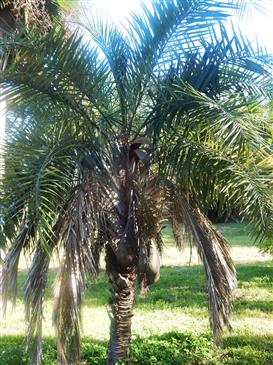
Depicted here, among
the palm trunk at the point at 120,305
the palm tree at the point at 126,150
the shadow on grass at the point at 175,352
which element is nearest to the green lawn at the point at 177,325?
the shadow on grass at the point at 175,352

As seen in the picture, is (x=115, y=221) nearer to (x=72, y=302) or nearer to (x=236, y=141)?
(x=72, y=302)

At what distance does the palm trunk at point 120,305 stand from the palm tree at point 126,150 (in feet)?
0.09

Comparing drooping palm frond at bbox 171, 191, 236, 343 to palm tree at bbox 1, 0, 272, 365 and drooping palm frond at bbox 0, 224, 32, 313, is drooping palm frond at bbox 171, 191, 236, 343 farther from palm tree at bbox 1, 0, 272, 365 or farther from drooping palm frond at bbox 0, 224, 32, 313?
drooping palm frond at bbox 0, 224, 32, 313

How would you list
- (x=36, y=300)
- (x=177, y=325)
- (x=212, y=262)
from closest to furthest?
(x=36, y=300) → (x=212, y=262) → (x=177, y=325)

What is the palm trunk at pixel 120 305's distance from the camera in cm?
498

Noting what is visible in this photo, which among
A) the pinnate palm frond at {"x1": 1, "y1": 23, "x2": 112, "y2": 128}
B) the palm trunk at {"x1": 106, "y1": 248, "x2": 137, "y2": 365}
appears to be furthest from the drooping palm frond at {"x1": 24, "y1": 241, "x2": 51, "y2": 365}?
the pinnate palm frond at {"x1": 1, "y1": 23, "x2": 112, "y2": 128}

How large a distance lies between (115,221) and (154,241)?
56cm

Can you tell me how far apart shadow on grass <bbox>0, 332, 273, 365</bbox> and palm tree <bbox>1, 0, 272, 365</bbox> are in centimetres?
114

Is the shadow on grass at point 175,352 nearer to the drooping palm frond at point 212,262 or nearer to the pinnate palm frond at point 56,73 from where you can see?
the drooping palm frond at point 212,262

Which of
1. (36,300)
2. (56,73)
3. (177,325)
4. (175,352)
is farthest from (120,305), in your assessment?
(177,325)

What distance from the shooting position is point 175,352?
5.79 meters

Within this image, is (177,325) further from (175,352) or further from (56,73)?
(56,73)

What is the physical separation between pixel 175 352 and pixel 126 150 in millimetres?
2449

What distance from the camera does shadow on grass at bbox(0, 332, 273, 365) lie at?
222 inches
